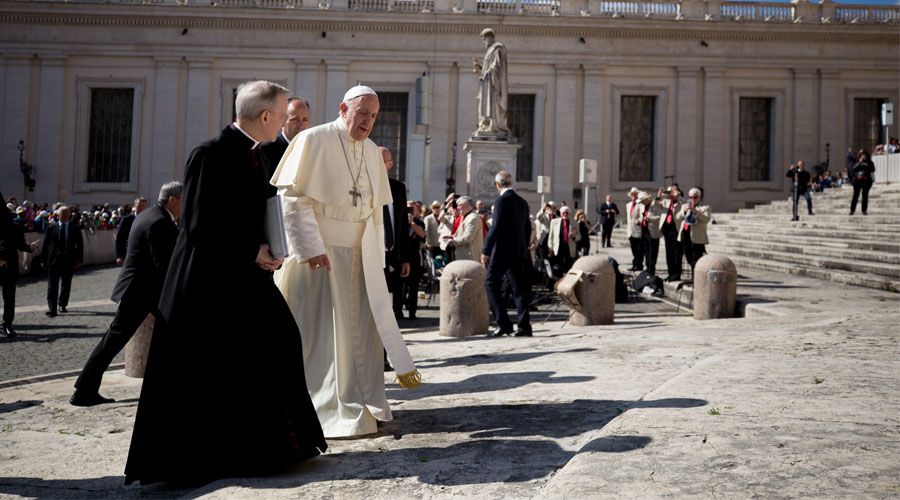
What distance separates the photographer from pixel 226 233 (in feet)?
14.2

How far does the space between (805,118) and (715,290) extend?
1202 inches

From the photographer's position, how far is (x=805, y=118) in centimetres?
3903

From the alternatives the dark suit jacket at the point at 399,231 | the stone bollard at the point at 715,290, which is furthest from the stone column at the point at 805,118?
the dark suit jacket at the point at 399,231

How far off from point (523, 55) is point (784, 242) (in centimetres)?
1985

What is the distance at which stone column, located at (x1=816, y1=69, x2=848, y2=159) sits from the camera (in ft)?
128

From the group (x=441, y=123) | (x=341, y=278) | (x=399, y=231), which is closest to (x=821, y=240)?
(x=399, y=231)

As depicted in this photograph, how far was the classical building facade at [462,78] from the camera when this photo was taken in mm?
38000

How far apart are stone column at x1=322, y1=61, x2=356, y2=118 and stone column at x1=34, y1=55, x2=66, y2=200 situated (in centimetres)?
1152

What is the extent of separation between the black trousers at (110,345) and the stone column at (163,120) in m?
33.3

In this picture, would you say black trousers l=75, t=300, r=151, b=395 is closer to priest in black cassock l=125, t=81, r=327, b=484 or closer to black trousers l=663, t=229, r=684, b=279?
priest in black cassock l=125, t=81, r=327, b=484

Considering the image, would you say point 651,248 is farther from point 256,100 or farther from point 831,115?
A: point 831,115

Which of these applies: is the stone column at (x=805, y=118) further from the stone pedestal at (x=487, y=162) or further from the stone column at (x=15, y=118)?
the stone column at (x=15, y=118)

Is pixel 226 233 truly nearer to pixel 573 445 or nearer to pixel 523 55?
pixel 573 445

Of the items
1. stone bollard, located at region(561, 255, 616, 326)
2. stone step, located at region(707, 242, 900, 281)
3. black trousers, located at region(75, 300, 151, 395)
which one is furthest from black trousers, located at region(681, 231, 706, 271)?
black trousers, located at region(75, 300, 151, 395)
